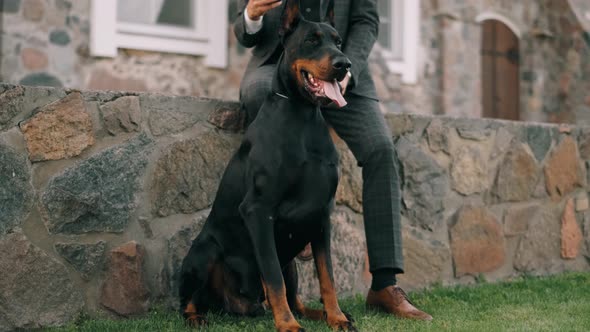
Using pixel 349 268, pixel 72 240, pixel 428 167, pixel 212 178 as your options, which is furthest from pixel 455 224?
pixel 72 240

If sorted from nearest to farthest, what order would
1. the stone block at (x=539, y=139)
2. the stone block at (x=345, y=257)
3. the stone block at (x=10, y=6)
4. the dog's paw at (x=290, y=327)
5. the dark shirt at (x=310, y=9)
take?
the dog's paw at (x=290, y=327), the dark shirt at (x=310, y=9), the stone block at (x=345, y=257), the stone block at (x=539, y=139), the stone block at (x=10, y=6)

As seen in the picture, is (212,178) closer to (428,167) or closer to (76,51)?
(428,167)

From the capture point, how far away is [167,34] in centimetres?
736

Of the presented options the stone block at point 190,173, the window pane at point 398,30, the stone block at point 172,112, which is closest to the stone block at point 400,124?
the stone block at point 190,173

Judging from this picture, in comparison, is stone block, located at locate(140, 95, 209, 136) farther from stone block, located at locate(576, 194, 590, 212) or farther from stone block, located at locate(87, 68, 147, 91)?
stone block, located at locate(87, 68, 147, 91)

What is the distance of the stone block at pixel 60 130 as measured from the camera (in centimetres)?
343

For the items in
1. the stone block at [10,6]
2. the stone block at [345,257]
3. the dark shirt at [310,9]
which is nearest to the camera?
the dark shirt at [310,9]

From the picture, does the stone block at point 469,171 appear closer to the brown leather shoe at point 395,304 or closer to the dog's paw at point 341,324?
the brown leather shoe at point 395,304

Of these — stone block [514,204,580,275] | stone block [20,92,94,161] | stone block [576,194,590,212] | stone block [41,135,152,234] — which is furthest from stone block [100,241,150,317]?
stone block [576,194,590,212]

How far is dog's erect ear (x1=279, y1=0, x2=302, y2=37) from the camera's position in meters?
3.20

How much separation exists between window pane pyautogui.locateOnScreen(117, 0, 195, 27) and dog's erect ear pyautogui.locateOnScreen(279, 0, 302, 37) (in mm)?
4308

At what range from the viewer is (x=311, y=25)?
3135 mm

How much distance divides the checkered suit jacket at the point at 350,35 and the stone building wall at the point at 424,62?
11.1ft

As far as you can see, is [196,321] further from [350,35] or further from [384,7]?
[384,7]
